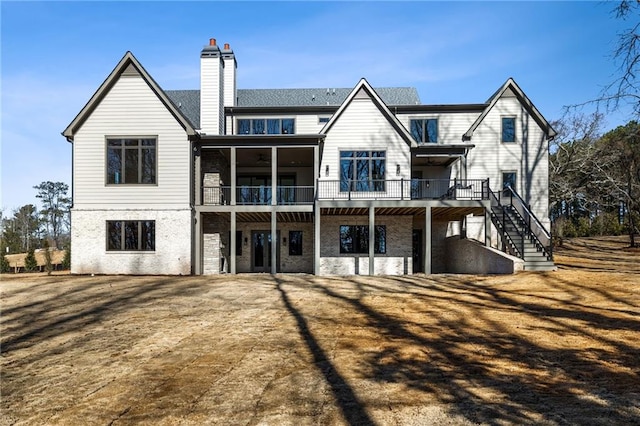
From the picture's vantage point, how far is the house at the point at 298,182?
19094 millimetres

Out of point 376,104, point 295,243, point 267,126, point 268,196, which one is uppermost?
point 376,104

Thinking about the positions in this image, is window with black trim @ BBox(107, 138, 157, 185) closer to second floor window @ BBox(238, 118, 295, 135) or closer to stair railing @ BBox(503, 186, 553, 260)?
second floor window @ BBox(238, 118, 295, 135)

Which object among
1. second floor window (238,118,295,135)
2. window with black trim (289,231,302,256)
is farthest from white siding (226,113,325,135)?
window with black trim (289,231,302,256)

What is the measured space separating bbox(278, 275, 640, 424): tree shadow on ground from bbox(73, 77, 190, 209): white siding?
31.0 feet

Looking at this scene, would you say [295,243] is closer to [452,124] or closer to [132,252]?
[132,252]

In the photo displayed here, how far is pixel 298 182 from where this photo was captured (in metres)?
24.4

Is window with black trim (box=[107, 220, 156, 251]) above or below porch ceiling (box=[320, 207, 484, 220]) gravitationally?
below

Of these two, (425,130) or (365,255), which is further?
(425,130)

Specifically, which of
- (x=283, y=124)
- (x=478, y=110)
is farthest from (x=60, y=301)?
(x=478, y=110)

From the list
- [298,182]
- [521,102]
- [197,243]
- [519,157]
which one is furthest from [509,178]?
[197,243]

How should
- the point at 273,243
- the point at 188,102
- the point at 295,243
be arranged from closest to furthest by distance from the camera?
the point at 273,243 < the point at 295,243 < the point at 188,102

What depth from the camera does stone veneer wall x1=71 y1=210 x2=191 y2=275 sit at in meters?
18.9

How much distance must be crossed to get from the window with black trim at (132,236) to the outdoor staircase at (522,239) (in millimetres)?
14820

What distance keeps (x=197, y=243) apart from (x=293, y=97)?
13.4 m
